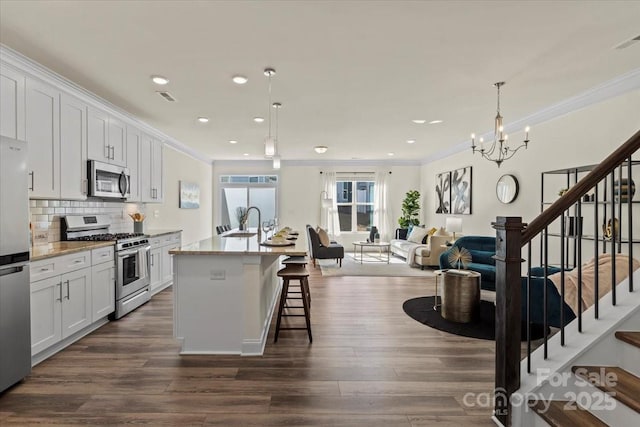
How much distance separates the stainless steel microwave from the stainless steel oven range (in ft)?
1.30

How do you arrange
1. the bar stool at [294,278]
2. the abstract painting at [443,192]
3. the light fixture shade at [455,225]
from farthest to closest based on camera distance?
the abstract painting at [443,192] < the light fixture shade at [455,225] < the bar stool at [294,278]

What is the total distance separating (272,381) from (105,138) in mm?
3555

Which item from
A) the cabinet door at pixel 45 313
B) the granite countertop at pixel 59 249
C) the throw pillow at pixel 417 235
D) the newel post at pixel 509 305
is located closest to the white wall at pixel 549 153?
the throw pillow at pixel 417 235

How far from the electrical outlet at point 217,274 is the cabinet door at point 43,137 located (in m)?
1.84

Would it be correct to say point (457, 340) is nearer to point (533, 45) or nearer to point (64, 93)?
point (533, 45)

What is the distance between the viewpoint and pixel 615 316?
187 centimetres

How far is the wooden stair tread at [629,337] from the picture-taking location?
5.67 feet

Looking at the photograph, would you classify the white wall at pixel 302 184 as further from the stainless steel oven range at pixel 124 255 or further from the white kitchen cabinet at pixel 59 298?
the white kitchen cabinet at pixel 59 298

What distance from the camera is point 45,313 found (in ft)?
8.98

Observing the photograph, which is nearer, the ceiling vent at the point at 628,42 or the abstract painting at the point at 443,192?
the ceiling vent at the point at 628,42

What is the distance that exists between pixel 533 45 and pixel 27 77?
438cm

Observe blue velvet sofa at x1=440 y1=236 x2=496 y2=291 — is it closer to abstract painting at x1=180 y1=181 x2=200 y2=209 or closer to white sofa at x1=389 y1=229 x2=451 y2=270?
white sofa at x1=389 y1=229 x2=451 y2=270

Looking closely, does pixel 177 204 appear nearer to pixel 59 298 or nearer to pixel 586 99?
pixel 59 298

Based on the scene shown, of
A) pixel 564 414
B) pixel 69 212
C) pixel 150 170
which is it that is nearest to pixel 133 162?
pixel 150 170
